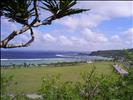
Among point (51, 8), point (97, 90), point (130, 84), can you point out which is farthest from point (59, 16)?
point (97, 90)

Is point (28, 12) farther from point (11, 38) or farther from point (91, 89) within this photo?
point (91, 89)

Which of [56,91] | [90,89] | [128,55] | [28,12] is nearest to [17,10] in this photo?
[28,12]

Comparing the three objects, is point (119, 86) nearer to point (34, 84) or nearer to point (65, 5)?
point (65, 5)

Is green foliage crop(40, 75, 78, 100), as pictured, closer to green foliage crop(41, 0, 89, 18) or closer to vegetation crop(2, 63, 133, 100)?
vegetation crop(2, 63, 133, 100)

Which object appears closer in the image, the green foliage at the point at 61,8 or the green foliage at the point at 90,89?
the green foliage at the point at 61,8

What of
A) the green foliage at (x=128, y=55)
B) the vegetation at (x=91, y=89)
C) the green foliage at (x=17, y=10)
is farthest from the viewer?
the vegetation at (x=91, y=89)

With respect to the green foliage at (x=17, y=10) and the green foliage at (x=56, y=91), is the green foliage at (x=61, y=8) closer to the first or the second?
the green foliage at (x=17, y=10)

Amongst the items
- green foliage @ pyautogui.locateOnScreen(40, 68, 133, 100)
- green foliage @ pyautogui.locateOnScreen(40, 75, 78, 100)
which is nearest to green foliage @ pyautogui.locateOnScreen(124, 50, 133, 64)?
green foliage @ pyautogui.locateOnScreen(40, 68, 133, 100)

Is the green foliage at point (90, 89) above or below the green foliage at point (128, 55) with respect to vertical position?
below

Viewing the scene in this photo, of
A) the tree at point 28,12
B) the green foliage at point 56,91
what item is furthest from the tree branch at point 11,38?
the green foliage at point 56,91

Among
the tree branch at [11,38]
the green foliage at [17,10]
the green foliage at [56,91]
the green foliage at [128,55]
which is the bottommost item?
the green foliage at [56,91]

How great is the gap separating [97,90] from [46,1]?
40.9 feet

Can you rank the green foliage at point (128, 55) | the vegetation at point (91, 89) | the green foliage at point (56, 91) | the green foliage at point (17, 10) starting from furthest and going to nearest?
the green foliage at point (56, 91) → the vegetation at point (91, 89) → the green foliage at point (128, 55) → the green foliage at point (17, 10)

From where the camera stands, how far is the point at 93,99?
52.6 ft
